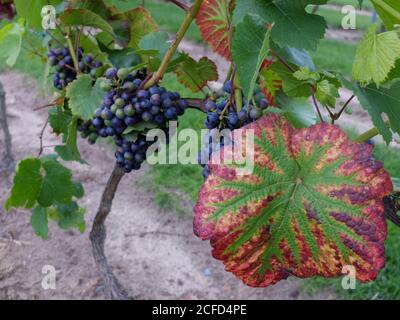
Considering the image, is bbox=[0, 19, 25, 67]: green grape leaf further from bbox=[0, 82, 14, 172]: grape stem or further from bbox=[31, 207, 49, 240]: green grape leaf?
bbox=[0, 82, 14, 172]: grape stem

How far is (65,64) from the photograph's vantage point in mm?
1112

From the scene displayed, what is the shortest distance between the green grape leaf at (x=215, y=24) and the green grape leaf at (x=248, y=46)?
0.85 feet

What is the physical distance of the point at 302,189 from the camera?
62 cm

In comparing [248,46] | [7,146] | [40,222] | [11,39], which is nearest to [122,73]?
[248,46]

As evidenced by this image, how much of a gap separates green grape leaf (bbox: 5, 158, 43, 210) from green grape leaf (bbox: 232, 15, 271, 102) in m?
0.79

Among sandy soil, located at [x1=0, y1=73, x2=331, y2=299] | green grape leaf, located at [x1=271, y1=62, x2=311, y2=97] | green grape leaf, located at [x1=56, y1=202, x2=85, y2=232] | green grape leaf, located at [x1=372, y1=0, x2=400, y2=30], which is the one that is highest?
green grape leaf, located at [x1=372, y1=0, x2=400, y2=30]

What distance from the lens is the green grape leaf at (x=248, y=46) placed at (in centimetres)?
66

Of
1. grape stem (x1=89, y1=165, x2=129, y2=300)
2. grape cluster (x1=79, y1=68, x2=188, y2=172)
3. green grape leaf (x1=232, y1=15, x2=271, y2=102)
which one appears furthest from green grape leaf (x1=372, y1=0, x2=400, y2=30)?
grape stem (x1=89, y1=165, x2=129, y2=300)

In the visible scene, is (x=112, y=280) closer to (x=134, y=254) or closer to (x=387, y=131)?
(x=134, y=254)

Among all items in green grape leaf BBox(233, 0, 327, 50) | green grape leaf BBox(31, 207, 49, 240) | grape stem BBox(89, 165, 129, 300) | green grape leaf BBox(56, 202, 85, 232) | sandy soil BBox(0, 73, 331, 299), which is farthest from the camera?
sandy soil BBox(0, 73, 331, 299)

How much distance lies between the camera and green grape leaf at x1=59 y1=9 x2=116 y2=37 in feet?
3.03

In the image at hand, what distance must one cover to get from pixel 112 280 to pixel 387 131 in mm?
1405

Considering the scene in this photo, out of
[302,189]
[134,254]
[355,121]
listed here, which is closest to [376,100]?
[302,189]

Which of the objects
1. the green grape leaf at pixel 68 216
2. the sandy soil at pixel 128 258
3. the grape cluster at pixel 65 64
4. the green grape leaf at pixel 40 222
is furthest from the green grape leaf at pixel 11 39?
the sandy soil at pixel 128 258
